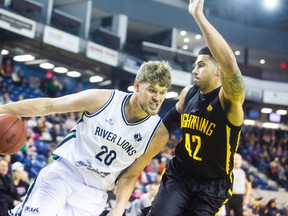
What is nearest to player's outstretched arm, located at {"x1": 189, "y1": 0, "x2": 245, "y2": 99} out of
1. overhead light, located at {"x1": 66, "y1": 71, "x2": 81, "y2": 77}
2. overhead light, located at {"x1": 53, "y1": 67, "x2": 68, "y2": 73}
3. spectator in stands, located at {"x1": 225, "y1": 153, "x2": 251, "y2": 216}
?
spectator in stands, located at {"x1": 225, "y1": 153, "x2": 251, "y2": 216}

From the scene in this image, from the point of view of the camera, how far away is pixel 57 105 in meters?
3.53

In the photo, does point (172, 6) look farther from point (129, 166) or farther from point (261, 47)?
point (129, 166)

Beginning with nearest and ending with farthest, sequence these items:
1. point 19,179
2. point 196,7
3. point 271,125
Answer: point 196,7
point 19,179
point 271,125

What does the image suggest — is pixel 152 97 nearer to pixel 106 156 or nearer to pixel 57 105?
pixel 106 156

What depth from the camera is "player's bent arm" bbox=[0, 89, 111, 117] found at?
11.4ft

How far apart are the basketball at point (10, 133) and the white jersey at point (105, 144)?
0.35 meters

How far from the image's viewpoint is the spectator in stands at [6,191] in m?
6.93

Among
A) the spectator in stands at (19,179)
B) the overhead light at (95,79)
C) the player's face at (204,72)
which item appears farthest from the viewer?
the overhead light at (95,79)

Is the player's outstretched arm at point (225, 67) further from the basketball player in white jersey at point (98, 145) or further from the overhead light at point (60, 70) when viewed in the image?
the overhead light at point (60, 70)

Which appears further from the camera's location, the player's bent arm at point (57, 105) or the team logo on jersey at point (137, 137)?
the team logo on jersey at point (137, 137)

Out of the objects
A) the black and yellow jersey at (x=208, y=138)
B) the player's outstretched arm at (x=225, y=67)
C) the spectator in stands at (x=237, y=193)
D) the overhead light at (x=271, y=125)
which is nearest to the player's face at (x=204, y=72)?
the black and yellow jersey at (x=208, y=138)

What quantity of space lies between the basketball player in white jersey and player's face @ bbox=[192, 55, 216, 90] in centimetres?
32

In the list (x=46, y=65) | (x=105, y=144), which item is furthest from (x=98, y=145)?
(x=46, y=65)

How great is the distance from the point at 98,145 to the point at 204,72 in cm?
109
